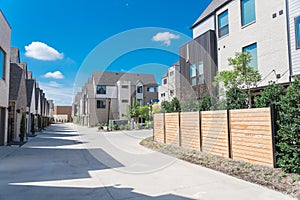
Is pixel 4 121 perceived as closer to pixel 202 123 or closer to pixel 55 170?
pixel 55 170

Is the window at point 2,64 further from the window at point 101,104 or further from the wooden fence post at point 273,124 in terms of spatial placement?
the window at point 101,104

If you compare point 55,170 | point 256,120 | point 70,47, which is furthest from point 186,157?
point 70,47

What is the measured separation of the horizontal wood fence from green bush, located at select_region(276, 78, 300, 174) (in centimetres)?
22

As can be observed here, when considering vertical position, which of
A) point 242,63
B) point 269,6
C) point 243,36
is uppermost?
point 269,6

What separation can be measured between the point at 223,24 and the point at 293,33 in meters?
4.98

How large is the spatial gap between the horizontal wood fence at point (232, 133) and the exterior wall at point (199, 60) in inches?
178

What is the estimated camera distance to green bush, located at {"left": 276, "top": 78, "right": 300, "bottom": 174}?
16.2 ft

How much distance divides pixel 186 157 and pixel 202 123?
151 cm

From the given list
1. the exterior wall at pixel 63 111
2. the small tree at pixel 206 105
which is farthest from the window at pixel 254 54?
the exterior wall at pixel 63 111

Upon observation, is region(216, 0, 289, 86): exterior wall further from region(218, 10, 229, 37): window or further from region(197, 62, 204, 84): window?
region(197, 62, 204, 84): window

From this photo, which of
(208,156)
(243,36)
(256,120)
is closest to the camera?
(256,120)

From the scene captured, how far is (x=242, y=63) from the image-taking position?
32.3 ft

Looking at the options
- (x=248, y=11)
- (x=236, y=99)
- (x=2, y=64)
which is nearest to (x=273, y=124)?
(x=236, y=99)

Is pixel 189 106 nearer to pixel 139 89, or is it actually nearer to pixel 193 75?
pixel 193 75
